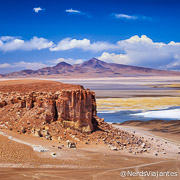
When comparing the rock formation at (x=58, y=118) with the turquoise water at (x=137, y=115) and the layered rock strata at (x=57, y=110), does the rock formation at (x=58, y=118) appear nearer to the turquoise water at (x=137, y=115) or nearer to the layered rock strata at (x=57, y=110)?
the layered rock strata at (x=57, y=110)

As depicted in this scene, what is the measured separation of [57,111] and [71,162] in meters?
4.63

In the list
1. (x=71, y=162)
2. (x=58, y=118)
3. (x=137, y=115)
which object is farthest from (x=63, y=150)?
(x=137, y=115)

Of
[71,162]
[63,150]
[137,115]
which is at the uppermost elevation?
[63,150]

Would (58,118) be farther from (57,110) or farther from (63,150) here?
(63,150)

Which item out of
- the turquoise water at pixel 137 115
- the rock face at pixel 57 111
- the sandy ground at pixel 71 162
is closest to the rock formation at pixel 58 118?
the rock face at pixel 57 111

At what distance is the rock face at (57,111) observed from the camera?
16.3 meters

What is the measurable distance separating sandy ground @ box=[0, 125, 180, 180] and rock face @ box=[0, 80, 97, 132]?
156 cm

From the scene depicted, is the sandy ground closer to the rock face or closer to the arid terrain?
the arid terrain

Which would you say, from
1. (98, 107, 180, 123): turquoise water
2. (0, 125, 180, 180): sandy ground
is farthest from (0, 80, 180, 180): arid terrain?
(98, 107, 180, 123): turquoise water

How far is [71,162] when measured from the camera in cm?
1275

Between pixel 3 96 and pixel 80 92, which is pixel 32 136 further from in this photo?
pixel 3 96

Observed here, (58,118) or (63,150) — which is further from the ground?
(58,118)

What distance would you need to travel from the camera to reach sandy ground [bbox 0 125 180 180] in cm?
1129

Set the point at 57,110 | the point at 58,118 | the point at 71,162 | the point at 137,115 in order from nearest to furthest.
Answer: the point at 71,162
the point at 58,118
the point at 57,110
the point at 137,115
